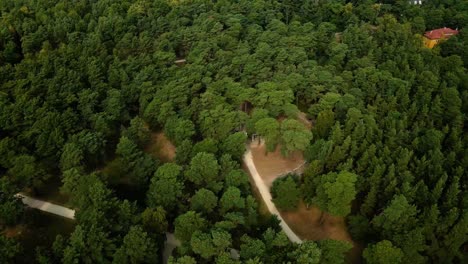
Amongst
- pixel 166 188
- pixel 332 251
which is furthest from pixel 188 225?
pixel 332 251

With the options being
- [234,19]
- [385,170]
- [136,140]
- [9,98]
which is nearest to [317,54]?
[234,19]

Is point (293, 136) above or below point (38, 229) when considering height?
above

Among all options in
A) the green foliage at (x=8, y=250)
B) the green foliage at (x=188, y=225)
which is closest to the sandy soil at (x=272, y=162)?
the green foliage at (x=188, y=225)

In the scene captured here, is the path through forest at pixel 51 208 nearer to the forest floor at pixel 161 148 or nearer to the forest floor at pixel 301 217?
the forest floor at pixel 161 148

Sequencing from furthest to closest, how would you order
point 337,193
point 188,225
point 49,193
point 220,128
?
point 220,128, point 49,193, point 337,193, point 188,225

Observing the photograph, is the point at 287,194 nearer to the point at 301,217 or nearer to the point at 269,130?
the point at 301,217

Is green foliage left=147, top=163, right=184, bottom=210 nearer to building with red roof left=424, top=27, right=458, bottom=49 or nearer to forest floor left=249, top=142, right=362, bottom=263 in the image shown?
forest floor left=249, top=142, right=362, bottom=263

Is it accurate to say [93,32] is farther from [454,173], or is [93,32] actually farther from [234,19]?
[454,173]
